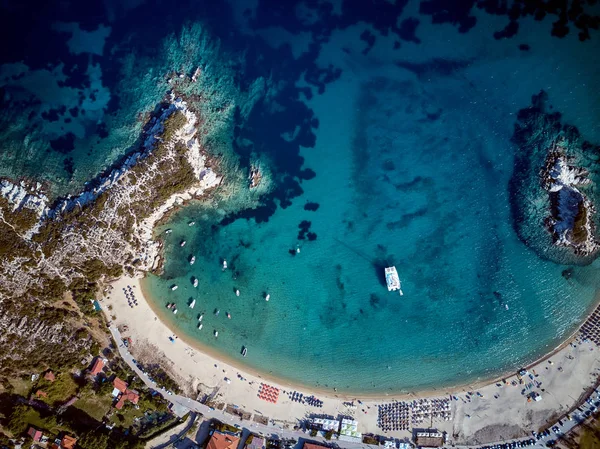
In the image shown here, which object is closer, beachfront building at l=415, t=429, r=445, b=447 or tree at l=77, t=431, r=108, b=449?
tree at l=77, t=431, r=108, b=449

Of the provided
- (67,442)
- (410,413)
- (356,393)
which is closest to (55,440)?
(67,442)

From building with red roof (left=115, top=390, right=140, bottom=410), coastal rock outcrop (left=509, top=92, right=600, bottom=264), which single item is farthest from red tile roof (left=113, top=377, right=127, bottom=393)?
coastal rock outcrop (left=509, top=92, right=600, bottom=264)

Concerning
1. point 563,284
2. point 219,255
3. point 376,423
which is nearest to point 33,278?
point 219,255

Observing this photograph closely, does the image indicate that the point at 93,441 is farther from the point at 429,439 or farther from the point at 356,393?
the point at 429,439

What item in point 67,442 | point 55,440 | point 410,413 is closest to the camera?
point 67,442

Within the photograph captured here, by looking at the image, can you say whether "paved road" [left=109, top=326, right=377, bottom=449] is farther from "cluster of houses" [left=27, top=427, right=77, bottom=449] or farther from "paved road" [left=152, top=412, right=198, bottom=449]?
"cluster of houses" [left=27, top=427, right=77, bottom=449]

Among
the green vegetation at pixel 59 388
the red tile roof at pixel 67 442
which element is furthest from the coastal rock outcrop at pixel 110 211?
the red tile roof at pixel 67 442
